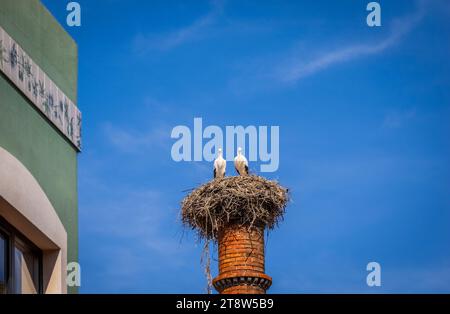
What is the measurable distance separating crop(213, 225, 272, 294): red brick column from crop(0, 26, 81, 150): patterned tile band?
1429cm

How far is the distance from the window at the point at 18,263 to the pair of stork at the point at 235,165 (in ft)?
53.4

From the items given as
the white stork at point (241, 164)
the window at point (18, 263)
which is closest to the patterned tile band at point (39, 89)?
the window at point (18, 263)

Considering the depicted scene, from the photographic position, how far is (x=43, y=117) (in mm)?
9094

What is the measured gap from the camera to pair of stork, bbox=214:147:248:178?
25500mm

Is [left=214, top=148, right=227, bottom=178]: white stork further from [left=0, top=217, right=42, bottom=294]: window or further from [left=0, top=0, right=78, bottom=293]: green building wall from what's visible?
[left=0, top=217, right=42, bottom=294]: window

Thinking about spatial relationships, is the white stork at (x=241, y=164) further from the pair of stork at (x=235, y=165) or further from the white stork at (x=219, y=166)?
the white stork at (x=219, y=166)

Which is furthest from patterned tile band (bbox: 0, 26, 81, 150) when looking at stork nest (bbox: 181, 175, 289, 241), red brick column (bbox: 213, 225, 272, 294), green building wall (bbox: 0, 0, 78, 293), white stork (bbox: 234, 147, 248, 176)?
white stork (bbox: 234, 147, 248, 176)

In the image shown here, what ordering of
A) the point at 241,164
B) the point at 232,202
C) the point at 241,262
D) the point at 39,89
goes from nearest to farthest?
the point at 39,89 → the point at 232,202 → the point at 241,262 → the point at 241,164

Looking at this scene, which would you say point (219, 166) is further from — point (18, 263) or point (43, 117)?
point (18, 263)

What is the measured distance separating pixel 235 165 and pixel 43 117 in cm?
1690

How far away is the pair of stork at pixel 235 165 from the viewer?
25500 millimetres

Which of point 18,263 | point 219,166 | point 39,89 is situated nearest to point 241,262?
point 219,166
